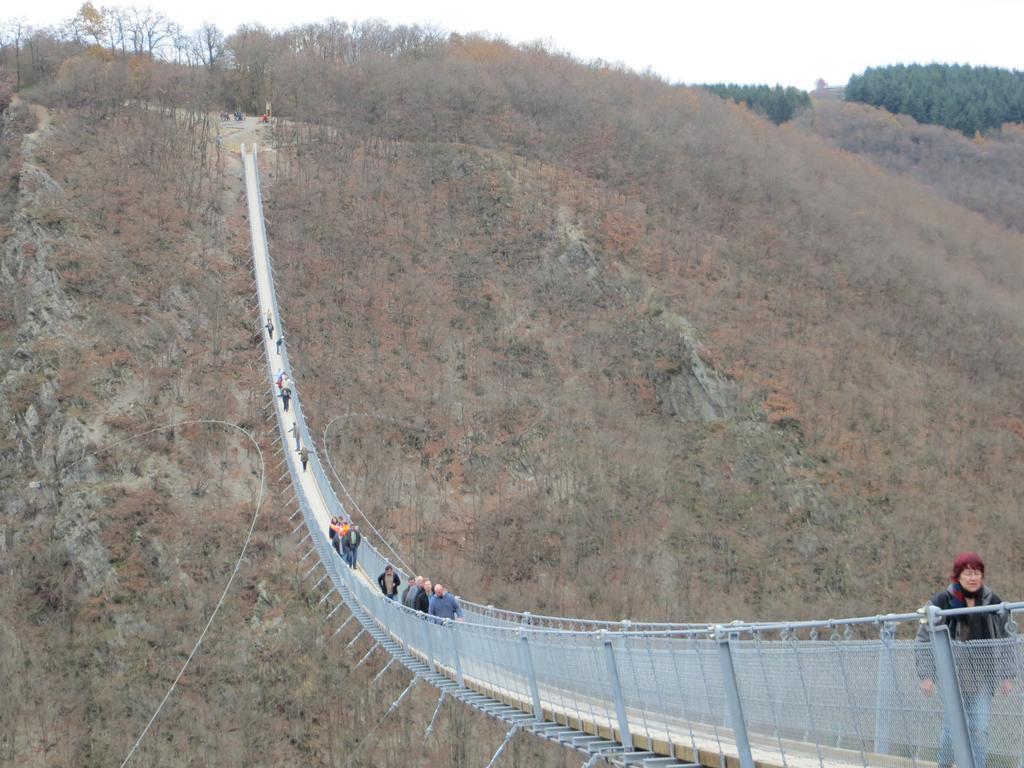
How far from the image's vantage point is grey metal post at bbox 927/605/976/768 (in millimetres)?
6879

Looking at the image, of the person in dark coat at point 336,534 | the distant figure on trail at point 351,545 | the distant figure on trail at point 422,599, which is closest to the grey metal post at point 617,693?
the distant figure on trail at point 422,599

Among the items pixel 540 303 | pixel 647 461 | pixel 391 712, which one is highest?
pixel 540 303

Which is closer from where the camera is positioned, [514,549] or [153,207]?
[514,549]

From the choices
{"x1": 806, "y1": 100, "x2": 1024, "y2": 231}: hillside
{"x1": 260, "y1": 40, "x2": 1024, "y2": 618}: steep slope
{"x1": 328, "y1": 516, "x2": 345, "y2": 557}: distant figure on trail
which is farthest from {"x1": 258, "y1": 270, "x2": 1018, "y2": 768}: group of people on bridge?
{"x1": 806, "y1": 100, "x2": 1024, "y2": 231}: hillside

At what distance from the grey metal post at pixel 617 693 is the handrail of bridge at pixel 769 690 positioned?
0.01m

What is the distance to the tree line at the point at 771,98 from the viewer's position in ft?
393

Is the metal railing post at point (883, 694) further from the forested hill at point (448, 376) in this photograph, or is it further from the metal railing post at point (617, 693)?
the forested hill at point (448, 376)

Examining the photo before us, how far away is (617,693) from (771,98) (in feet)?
383

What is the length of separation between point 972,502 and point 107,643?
29270 mm

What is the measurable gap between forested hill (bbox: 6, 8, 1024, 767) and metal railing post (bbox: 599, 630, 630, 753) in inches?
652

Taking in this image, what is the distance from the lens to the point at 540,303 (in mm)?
49344

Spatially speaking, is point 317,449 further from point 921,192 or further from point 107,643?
point 921,192

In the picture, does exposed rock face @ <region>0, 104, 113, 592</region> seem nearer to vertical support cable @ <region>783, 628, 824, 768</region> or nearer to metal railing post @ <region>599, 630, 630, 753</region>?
metal railing post @ <region>599, 630, 630, 753</region>

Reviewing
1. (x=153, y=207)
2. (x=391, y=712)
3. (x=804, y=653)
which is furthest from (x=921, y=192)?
(x=804, y=653)
